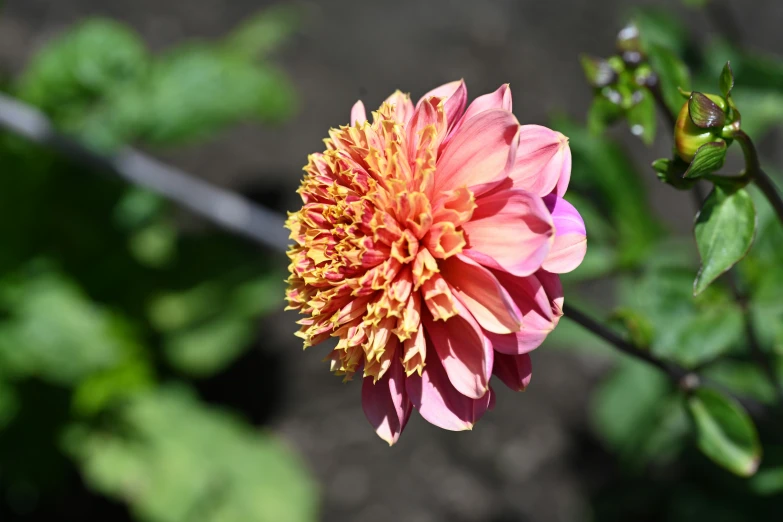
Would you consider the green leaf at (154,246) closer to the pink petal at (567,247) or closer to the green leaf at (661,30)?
the green leaf at (661,30)

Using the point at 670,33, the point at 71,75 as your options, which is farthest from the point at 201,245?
the point at 670,33

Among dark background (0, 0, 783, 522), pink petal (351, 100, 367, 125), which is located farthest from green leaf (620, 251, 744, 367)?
dark background (0, 0, 783, 522)

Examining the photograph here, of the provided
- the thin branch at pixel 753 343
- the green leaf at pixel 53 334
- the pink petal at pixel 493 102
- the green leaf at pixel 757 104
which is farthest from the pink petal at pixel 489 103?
the green leaf at pixel 53 334

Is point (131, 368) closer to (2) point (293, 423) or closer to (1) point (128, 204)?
(1) point (128, 204)

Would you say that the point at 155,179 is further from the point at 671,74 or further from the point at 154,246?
the point at 671,74

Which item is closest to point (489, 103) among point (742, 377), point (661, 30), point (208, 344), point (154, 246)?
point (661, 30)
